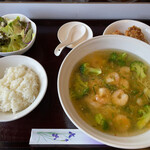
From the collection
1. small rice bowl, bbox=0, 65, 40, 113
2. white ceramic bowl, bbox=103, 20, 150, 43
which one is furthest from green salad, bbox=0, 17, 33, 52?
white ceramic bowl, bbox=103, 20, 150, 43

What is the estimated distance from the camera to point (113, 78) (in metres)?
1.42

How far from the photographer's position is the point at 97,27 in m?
2.04

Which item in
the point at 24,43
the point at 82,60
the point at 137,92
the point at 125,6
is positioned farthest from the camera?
the point at 125,6

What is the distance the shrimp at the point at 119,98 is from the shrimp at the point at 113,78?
0.11 metres

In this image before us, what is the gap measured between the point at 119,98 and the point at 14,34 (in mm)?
1465

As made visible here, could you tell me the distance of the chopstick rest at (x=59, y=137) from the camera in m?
1.22

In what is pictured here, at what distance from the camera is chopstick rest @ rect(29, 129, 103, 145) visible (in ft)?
4.00

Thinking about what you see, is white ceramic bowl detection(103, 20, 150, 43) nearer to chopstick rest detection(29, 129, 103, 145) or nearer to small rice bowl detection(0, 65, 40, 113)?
small rice bowl detection(0, 65, 40, 113)

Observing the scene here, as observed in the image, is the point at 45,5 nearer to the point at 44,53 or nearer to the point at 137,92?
the point at 44,53

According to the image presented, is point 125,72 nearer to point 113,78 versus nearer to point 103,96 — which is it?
point 113,78

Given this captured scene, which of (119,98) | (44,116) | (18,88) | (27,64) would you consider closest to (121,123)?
(119,98)

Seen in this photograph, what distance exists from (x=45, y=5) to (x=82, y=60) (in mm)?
1035

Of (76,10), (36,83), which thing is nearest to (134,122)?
(36,83)

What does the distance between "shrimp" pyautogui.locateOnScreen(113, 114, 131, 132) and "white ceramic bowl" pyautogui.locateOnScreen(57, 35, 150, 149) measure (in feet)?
0.34
